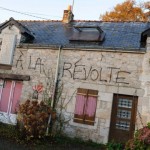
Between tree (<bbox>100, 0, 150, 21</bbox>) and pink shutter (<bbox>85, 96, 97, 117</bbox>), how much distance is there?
11.5m

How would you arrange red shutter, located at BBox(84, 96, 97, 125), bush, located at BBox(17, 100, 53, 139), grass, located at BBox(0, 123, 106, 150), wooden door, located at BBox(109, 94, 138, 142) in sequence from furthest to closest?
1. red shutter, located at BBox(84, 96, 97, 125)
2. wooden door, located at BBox(109, 94, 138, 142)
3. bush, located at BBox(17, 100, 53, 139)
4. grass, located at BBox(0, 123, 106, 150)

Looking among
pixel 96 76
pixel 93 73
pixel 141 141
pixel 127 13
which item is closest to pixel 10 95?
pixel 93 73

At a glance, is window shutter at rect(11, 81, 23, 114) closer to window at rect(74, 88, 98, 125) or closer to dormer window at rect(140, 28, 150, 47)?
window at rect(74, 88, 98, 125)

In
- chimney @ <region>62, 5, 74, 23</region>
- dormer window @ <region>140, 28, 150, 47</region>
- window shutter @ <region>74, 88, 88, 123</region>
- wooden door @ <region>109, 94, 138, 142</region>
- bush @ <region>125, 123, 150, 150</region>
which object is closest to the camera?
bush @ <region>125, 123, 150, 150</region>

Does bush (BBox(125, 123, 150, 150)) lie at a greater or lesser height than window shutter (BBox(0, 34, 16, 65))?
lesser

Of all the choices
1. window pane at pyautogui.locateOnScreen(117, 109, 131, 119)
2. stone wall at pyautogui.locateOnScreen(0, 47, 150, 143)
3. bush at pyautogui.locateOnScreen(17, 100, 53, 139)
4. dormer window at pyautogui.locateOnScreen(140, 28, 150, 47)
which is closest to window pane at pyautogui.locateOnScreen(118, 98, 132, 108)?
window pane at pyautogui.locateOnScreen(117, 109, 131, 119)

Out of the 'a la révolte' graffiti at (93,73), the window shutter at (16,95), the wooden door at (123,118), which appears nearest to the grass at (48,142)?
the wooden door at (123,118)

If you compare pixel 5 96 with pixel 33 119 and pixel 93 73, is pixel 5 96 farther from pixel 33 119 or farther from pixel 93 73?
pixel 93 73

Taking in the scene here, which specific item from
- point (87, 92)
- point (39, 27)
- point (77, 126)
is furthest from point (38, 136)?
point (39, 27)

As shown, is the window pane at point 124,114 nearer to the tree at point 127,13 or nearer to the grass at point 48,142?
the grass at point 48,142

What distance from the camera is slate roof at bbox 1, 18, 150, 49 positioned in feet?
41.2

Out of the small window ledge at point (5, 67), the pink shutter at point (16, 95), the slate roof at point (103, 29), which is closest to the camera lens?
the slate roof at point (103, 29)

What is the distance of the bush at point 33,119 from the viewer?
1069 cm

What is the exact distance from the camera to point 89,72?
39.8 ft
